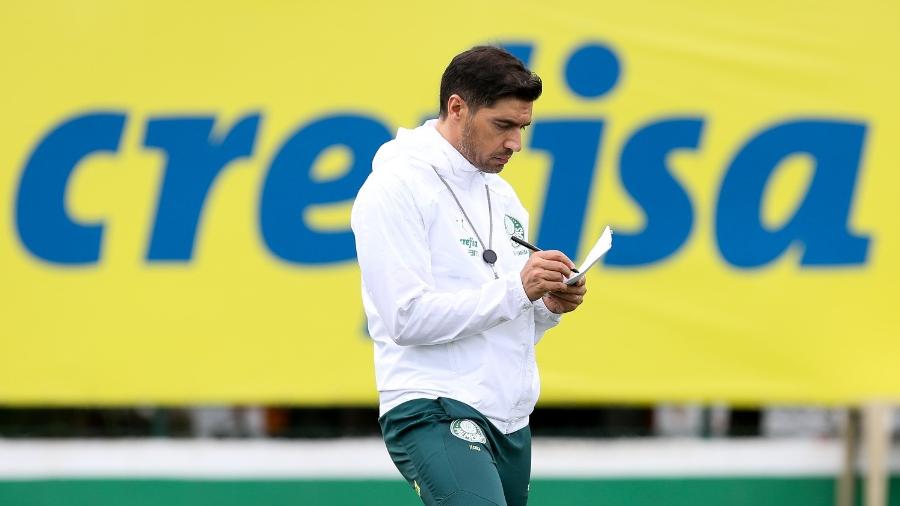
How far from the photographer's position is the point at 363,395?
495 cm

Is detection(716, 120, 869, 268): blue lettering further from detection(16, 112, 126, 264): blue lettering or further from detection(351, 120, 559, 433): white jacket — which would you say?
detection(16, 112, 126, 264): blue lettering

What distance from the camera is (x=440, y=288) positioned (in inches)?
117

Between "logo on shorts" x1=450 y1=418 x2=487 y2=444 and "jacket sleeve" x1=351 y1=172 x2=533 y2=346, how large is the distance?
0.18 m

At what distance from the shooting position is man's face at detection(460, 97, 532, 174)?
2.94 m

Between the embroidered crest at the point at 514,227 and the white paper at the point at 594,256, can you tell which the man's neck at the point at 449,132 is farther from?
the white paper at the point at 594,256

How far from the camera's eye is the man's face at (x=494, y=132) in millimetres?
2938

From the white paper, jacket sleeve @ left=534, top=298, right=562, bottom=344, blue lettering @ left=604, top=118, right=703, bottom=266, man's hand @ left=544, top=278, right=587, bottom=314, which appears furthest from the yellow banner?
the white paper

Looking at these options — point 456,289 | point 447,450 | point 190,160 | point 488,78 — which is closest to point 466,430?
point 447,450

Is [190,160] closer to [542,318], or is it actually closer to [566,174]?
[566,174]

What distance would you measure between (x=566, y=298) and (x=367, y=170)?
2.17 metres

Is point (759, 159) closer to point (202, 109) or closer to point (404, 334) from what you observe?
point (202, 109)

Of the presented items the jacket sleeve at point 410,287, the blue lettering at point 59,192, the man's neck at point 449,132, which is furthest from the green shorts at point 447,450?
the blue lettering at point 59,192

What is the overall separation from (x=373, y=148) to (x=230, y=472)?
4.49ft

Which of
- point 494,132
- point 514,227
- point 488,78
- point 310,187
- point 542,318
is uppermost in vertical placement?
point 310,187
